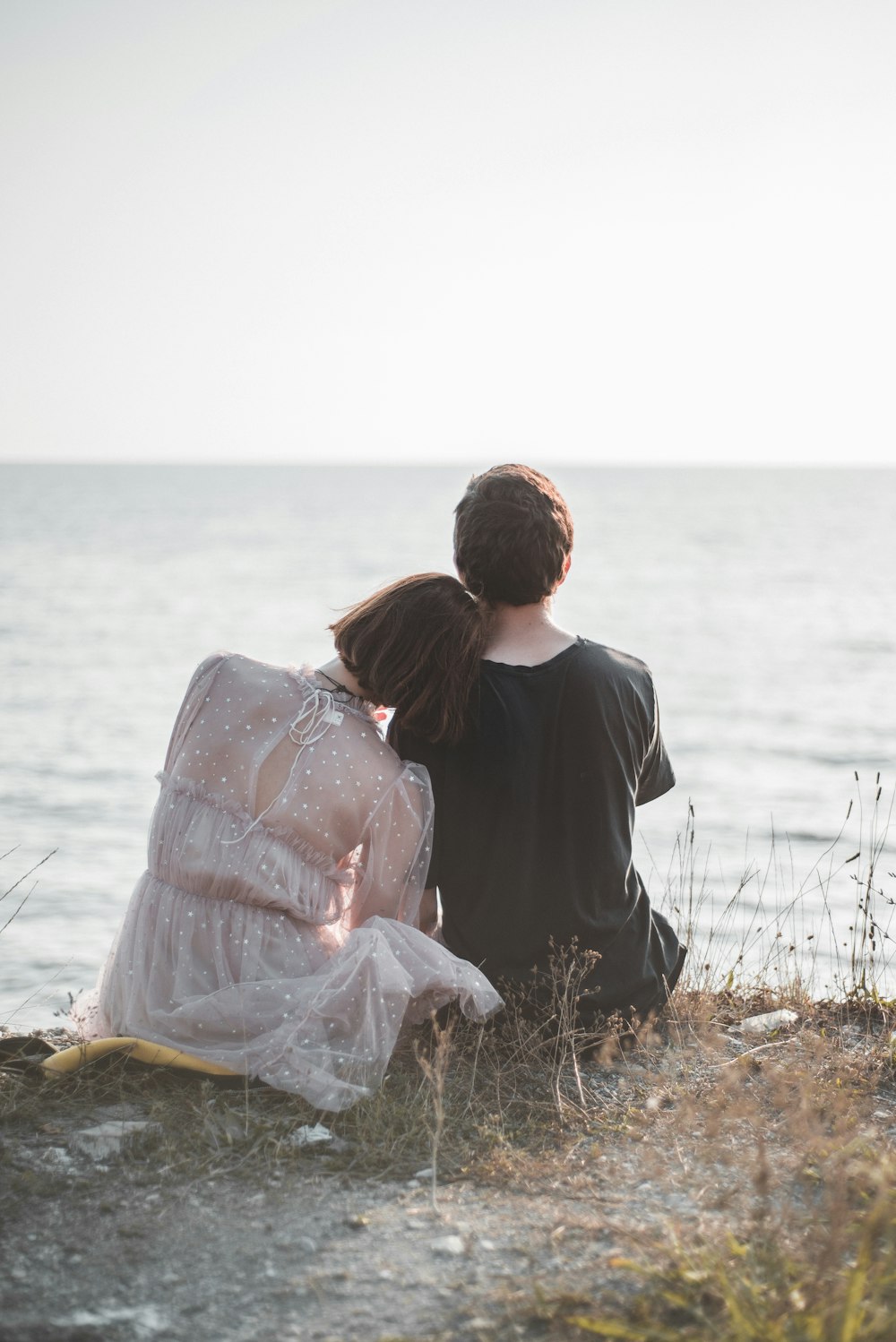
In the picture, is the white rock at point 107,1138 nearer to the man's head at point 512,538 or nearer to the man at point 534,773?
the man at point 534,773

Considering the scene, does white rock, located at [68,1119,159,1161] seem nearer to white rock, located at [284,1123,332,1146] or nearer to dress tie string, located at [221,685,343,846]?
white rock, located at [284,1123,332,1146]

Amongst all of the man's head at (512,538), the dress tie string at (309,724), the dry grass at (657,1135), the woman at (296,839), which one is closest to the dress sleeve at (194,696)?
the woman at (296,839)

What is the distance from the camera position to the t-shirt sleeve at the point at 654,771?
11.9 feet

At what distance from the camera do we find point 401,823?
10.9 ft

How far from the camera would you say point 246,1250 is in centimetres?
236

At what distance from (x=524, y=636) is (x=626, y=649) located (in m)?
16.2

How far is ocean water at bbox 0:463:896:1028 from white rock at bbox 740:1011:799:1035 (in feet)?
0.83

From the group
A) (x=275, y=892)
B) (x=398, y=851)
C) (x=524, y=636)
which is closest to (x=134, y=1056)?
(x=275, y=892)

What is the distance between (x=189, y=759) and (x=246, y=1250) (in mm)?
1367

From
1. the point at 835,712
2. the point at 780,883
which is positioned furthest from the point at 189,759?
the point at 835,712

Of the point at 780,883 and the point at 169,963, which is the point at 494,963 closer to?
the point at 169,963

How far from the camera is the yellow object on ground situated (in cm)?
306

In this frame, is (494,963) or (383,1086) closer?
(383,1086)

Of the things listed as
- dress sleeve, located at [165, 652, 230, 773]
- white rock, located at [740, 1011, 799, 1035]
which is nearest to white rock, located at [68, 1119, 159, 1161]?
dress sleeve, located at [165, 652, 230, 773]
